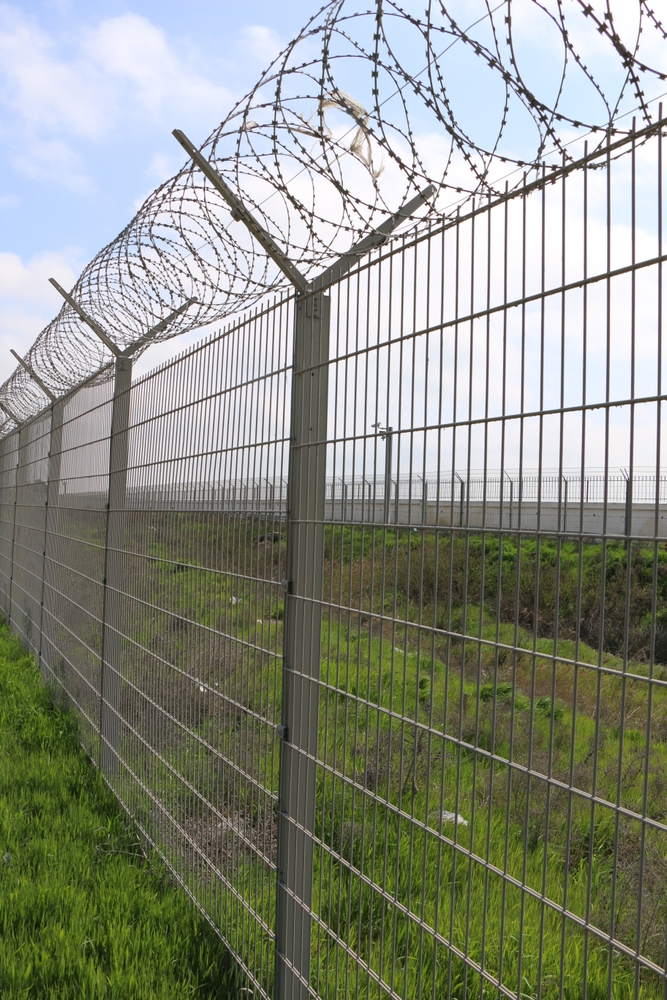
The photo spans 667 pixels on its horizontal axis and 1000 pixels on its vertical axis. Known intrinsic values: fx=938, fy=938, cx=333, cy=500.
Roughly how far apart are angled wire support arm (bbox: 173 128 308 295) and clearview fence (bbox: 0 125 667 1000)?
0.16 metres

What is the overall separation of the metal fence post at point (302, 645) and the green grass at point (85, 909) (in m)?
0.58

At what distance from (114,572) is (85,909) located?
239 centimetres

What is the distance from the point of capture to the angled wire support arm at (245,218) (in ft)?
10.9

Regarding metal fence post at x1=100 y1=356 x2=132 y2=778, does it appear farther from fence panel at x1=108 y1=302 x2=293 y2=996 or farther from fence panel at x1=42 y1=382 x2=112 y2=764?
fence panel at x1=108 y1=302 x2=293 y2=996

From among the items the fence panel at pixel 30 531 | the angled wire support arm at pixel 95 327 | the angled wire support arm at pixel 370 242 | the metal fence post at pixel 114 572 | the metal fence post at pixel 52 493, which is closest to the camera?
the angled wire support arm at pixel 370 242

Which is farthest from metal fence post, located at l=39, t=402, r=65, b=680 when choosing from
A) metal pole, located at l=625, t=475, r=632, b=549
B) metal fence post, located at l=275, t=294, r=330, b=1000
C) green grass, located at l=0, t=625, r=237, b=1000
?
metal pole, located at l=625, t=475, r=632, b=549

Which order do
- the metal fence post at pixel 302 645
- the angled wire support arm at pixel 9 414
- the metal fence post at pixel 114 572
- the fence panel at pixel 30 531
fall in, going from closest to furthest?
the metal fence post at pixel 302 645 → the metal fence post at pixel 114 572 → the fence panel at pixel 30 531 → the angled wire support arm at pixel 9 414

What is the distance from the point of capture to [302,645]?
3180mm

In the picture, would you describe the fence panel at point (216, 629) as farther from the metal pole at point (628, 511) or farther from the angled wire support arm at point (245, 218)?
the metal pole at point (628, 511)

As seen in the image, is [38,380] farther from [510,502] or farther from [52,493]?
[510,502]

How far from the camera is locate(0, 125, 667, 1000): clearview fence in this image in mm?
1929

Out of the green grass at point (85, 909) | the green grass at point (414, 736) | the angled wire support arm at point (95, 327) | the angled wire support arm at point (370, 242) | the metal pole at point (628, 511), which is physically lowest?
the green grass at point (85, 909)

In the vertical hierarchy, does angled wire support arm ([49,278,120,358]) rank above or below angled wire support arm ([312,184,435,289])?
above

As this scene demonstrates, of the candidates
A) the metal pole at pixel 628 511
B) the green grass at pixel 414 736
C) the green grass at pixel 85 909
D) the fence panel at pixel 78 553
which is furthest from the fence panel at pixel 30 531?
the metal pole at pixel 628 511
